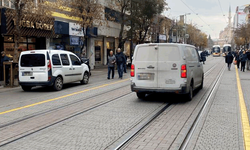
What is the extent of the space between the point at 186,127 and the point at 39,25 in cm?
1607

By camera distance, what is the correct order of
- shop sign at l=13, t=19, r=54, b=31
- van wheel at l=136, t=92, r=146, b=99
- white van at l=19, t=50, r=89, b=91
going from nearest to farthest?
van wheel at l=136, t=92, r=146, b=99 → white van at l=19, t=50, r=89, b=91 → shop sign at l=13, t=19, r=54, b=31

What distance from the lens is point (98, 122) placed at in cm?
683

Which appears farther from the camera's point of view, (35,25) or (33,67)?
(35,25)

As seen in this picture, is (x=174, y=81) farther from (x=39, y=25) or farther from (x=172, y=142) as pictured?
(x=39, y=25)

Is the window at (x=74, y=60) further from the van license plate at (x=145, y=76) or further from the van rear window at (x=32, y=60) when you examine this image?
the van license plate at (x=145, y=76)

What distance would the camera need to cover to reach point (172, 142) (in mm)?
5289

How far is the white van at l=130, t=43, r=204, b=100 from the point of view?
29.8 feet

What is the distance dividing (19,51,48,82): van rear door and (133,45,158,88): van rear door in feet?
15.0

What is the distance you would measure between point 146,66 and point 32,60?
5.58m

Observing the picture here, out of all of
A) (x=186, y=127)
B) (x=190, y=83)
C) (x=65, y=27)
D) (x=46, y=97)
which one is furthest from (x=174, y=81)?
(x=65, y=27)

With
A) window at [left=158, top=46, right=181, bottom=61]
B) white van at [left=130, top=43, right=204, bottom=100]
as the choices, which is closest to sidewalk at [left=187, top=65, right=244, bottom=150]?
white van at [left=130, top=43, right=204, bottom=100]

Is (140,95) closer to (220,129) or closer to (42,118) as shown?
(42,118)

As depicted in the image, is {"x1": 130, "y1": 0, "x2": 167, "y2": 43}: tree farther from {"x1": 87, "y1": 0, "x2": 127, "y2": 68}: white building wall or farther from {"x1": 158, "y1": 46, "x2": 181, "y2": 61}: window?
{"x1": 158, "y1": 46, "x2": 181, "y2": 61}: window

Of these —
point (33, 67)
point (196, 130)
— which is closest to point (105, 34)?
point (33, 67)
